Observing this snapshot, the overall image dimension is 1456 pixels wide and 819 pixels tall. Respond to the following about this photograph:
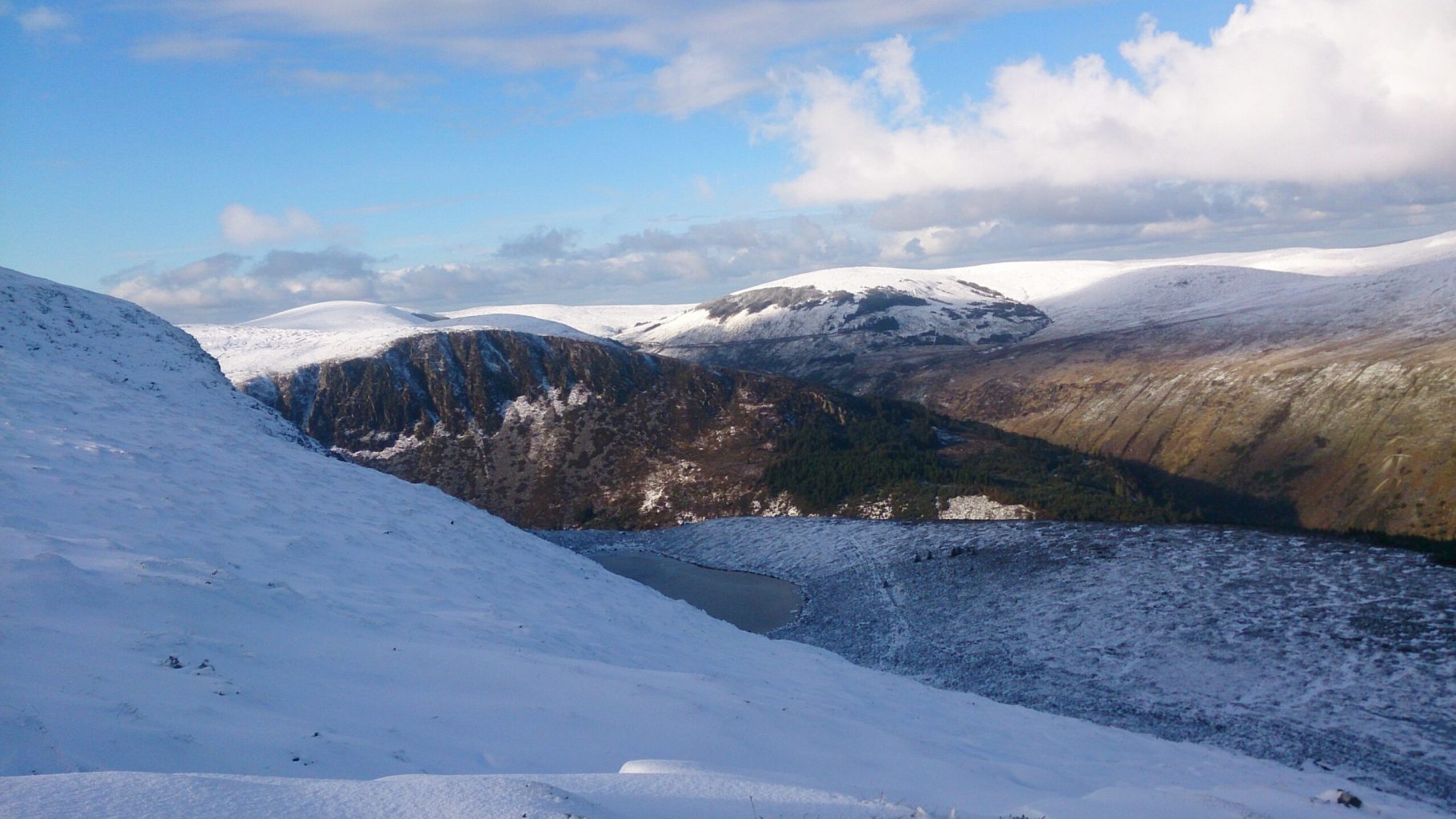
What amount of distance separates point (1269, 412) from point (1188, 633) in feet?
240

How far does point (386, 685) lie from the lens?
12.0 metres

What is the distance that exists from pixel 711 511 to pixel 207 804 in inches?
2301

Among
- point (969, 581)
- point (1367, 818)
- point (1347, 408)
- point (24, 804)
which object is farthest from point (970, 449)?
point (24, 804)

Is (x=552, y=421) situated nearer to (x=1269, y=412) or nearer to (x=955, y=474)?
(x=955, y=474)

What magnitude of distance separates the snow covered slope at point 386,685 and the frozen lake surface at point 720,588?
46.4ft

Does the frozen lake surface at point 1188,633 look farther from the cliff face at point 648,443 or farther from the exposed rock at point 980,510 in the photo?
the cliff face at point 648,443

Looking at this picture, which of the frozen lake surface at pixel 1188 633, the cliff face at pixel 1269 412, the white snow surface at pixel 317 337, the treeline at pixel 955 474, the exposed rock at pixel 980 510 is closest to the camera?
the frozen lake surface at pixel 1188 633

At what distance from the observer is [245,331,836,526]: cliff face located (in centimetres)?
6925

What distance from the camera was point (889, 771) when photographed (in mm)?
12273

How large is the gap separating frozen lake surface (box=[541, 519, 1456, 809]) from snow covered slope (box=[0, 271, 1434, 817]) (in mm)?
3576

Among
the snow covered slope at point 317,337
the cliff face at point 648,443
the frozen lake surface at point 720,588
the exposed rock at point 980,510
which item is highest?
the snow covered slope at point 317,337

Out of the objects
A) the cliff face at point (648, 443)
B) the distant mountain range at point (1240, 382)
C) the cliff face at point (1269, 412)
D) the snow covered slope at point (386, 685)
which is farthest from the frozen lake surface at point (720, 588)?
the cliff face at point (1269, 412)

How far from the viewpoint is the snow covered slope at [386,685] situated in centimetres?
812

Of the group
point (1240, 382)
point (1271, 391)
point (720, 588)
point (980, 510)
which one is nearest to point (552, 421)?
point (720, 588)
